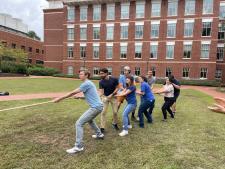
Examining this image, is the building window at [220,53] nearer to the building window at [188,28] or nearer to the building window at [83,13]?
the building window at [188,28]

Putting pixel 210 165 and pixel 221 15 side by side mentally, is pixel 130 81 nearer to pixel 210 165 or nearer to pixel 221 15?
pixel 210 165

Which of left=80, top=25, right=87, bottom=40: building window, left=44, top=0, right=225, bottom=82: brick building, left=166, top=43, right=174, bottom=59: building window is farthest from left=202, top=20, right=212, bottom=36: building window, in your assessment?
left=80, top=25, right=87, bottom=40: building window

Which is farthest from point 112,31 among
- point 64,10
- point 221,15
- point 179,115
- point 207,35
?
point 179,115

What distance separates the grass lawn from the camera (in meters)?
4.65

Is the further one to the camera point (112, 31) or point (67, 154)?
point (112, 31)

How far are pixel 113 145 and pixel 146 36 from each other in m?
35.2

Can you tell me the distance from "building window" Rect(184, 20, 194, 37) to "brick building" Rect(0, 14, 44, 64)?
3847cm

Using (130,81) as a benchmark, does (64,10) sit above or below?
above

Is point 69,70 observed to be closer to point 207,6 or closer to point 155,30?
point 155,30

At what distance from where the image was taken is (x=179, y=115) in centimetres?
971

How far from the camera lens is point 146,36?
128ft

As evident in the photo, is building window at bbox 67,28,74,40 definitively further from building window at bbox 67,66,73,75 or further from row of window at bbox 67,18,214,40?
building window at bbox 67,66,73,75

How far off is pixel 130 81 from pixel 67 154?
9.42 feet

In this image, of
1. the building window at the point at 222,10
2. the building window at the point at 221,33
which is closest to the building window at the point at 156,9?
the building window at the point at 222,10
